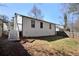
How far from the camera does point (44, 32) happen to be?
5.82m

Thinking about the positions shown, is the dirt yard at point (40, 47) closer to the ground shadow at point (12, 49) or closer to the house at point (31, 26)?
the ground shadow at point (12, 49)

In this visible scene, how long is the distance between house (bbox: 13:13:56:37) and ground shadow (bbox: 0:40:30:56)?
27cm

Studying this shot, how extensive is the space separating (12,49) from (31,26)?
651 millimetres

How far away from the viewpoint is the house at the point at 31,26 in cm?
563

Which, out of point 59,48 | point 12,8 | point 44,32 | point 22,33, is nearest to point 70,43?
point 59,48

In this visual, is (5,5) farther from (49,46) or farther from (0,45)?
(49,46)

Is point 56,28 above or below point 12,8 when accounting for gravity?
below

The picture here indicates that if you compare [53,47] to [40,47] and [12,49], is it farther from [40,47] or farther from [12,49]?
[12,49]

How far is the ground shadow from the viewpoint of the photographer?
552 centimetres

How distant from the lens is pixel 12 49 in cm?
555

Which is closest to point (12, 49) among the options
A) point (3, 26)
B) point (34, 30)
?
point (3, 26)

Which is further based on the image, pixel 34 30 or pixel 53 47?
pixel 34 30

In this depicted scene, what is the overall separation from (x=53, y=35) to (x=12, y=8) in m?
1.01

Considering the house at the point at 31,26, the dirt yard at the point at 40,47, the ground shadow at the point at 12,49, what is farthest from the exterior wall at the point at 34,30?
the ground shadow at the point at 12,49
